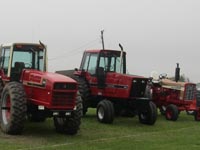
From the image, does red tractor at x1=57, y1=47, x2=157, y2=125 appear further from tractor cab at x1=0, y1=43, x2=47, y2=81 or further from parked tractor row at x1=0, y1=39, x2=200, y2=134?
tractor cab at x1=0, y1=43, x2=47, y2=81

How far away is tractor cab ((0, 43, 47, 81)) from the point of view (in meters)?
14.0

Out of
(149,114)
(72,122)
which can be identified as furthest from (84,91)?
(72,122)

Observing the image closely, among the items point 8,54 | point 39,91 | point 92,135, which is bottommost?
point 92,135

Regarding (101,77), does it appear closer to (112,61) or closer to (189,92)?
(112,61)

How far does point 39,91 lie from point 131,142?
8.93 feet

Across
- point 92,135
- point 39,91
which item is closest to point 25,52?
point 39,91

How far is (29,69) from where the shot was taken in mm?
14062

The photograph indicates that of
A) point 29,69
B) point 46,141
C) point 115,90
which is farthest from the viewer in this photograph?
point 115,90

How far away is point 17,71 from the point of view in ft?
46.0

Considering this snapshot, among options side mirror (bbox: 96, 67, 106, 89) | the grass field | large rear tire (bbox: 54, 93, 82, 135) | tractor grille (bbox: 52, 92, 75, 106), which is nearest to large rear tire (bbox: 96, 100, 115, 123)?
the grass field

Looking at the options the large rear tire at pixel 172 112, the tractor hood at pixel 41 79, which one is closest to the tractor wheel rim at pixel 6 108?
the tractor hood at pixel 41 79

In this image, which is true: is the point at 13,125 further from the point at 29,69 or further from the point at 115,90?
the point at 115,90

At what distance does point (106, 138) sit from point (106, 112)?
3.47 metres

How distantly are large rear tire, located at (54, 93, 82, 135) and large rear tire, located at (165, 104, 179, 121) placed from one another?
6936mm
